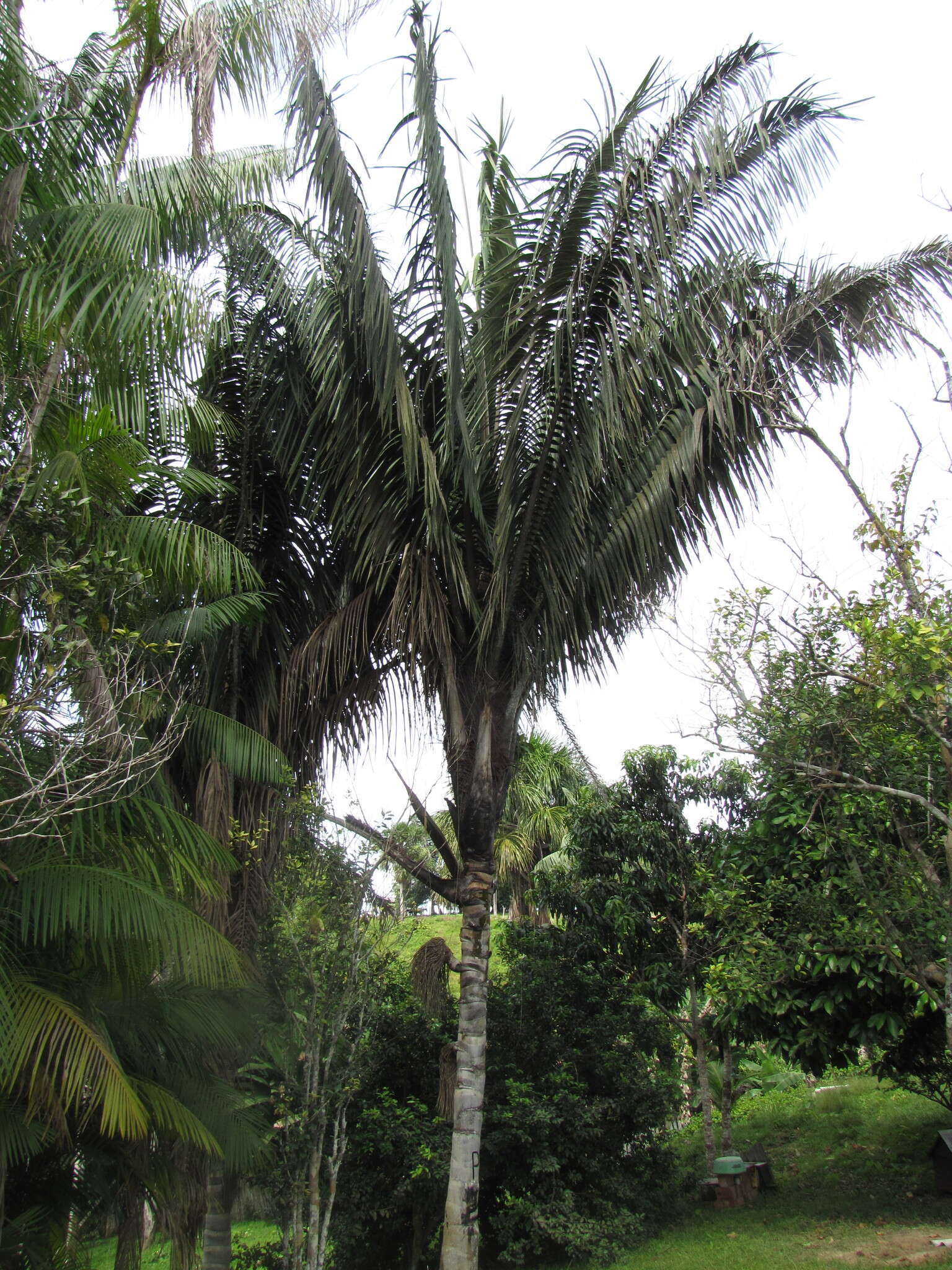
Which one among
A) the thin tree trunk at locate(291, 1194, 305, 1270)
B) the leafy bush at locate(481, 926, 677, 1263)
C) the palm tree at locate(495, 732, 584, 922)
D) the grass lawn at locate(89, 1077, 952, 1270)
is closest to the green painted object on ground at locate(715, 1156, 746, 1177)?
the grass lawn at locate(89, 1077, 952, 1270)

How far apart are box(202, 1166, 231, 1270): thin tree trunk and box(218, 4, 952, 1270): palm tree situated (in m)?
3.49

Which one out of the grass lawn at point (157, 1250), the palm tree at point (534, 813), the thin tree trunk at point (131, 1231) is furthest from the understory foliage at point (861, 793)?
the grass lawn at point (157, 1250)

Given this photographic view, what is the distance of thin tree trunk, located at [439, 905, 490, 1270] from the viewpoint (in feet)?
22.7

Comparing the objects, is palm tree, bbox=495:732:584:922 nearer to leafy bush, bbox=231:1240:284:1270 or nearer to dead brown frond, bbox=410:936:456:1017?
dead brown frond, bbox=410:936:456:1017

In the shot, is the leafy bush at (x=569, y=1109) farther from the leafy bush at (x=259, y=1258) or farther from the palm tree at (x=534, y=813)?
the palm tree at (x=534, y=813)

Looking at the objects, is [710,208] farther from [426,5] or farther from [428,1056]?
[428,1056]

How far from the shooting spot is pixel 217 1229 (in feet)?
30.9

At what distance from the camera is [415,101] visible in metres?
7.37

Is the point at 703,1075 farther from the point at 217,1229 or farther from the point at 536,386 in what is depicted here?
the point at 536,386

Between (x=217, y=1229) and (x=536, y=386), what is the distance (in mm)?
8607

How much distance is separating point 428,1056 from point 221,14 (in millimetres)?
10696

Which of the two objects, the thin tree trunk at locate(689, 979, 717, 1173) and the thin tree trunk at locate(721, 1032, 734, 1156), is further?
the thin tree trunk at locate(721, 1032, 734, 1156)

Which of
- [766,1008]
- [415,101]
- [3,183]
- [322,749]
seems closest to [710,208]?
[415,101]

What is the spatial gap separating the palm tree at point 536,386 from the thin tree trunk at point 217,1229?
3.49m
